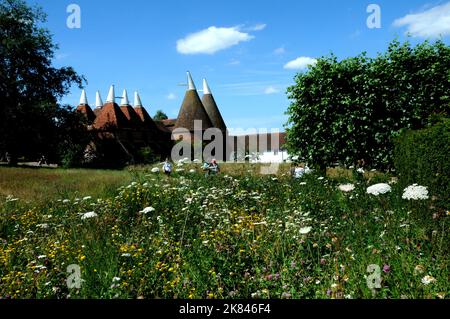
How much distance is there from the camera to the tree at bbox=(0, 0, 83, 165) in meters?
32.8

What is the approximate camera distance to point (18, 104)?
33.4 meters

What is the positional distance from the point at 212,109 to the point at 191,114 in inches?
183

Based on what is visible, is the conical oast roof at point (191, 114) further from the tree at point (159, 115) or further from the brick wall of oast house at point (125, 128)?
the tree at point (159, 115)

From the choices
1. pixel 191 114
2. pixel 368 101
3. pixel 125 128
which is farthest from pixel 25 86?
pixel 368 101

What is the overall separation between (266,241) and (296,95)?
12.5m

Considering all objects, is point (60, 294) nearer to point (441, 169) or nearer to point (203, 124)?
point (441, 169)

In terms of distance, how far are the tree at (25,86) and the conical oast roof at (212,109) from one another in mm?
17557

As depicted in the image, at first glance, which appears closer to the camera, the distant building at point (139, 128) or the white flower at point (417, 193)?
the white flower at point (417, 193)

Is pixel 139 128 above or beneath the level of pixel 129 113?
beneath

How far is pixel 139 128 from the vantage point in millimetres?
42125

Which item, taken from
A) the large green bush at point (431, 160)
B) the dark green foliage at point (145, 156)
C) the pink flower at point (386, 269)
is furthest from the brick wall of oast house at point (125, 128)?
the pink flower at point (386, 269)

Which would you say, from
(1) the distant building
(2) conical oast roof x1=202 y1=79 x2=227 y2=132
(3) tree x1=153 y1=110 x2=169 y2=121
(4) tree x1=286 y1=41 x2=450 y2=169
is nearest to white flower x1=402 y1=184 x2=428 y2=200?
(4) tree x1=286 y1=41 x2=450 y2=169

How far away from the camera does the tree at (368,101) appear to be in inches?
595

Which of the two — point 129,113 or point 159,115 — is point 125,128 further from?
point 159,115
